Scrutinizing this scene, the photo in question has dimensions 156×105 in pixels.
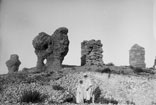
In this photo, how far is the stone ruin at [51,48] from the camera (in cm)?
3406

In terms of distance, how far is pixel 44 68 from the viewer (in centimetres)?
3444

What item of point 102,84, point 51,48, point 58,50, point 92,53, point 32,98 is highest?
point 51,48

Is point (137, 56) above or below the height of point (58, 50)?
above

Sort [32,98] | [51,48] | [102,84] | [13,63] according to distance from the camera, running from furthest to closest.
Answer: [13,63], [51,48], [102,84], [32,98]

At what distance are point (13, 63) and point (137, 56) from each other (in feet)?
62.1

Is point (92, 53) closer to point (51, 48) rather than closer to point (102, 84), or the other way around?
point (51, 48)

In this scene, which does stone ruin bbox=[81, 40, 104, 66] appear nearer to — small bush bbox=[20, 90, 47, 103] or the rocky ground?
the rocky ground

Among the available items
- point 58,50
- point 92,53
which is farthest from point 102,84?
point 92,53

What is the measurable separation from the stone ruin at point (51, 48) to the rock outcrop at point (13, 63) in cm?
772

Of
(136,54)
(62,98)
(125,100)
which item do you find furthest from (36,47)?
(136,54)

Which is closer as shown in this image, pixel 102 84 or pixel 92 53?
pixel 102 84

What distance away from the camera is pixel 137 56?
47.4 metres

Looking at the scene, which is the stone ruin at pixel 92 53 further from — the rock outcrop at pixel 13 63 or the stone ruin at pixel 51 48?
the rock outcrop at pixel 13 63

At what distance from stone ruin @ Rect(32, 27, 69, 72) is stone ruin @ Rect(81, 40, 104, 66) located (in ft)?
21.4
